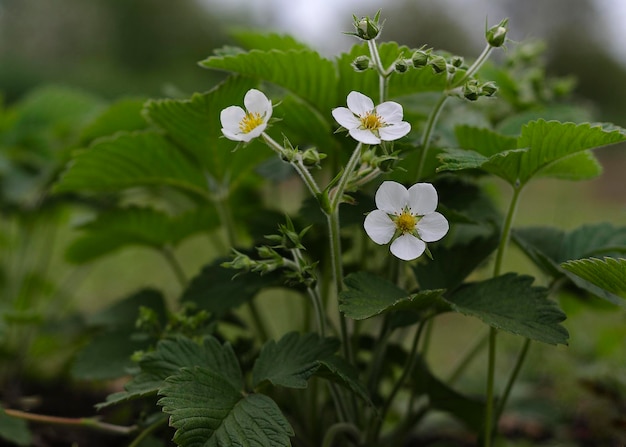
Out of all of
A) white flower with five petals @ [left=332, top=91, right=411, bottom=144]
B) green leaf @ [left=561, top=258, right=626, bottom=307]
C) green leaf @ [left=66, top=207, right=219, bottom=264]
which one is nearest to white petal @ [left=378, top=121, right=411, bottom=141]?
white flower with five petals @ [left=332, top=91, right=411, bottom=144]

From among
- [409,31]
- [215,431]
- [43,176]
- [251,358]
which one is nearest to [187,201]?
[43,176]

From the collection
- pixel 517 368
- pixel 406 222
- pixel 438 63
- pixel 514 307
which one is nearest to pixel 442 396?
pixel 517 368

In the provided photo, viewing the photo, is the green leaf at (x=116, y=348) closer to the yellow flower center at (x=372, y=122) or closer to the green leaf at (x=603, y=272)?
A: the yellow flower center at (x=372, y=122)

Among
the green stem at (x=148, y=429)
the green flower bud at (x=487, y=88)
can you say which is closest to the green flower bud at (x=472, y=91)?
the green flower bud at (x=487, y=88)

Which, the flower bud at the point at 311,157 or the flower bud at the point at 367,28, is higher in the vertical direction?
the flower bud at the point at 367,28

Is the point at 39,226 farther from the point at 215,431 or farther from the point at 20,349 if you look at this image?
the point at 215,431

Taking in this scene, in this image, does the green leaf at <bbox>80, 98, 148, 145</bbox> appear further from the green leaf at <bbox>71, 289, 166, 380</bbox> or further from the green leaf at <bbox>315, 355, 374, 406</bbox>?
the green leaf at <bbox>315, 355, 374, 406</bbox>

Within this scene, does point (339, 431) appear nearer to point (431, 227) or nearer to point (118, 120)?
point (431, 227)
